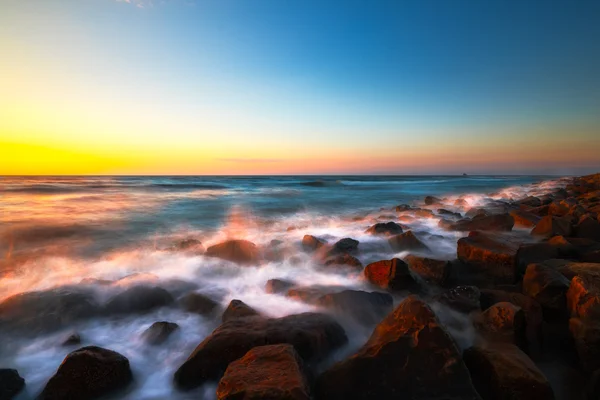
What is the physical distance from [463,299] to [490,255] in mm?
1223

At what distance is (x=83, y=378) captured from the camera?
102 inches

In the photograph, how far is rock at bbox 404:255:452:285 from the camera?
4461mm

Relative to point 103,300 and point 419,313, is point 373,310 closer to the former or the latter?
point 419,313

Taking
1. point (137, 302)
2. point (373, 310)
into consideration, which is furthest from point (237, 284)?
point (373, 310)

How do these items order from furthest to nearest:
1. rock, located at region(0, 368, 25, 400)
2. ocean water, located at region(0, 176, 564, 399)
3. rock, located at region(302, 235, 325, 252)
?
rock, located at region(302, 235, 325, 252)
ocean water, located at region(0, 176, 564, 399)
rock, located at region(0, 368, 25, 400)

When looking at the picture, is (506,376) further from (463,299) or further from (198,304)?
(198,304)

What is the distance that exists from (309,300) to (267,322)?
1216mm

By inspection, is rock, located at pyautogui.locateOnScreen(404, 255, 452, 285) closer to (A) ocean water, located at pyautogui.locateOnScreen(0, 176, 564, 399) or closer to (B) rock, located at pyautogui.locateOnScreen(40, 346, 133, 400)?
(A) ocean water, located at pyautogui.locateOnScreen(0, 176, 564, 399)

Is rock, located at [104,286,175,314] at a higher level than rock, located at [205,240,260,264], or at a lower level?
lower

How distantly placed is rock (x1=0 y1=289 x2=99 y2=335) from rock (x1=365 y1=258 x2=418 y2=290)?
165 inches

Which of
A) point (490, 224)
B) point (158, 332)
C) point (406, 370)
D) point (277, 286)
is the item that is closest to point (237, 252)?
point (277, 286)

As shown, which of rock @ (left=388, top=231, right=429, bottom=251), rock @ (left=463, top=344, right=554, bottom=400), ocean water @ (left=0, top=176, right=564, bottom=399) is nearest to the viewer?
rock @ (left=463, top=344, right=554, bottom=400)

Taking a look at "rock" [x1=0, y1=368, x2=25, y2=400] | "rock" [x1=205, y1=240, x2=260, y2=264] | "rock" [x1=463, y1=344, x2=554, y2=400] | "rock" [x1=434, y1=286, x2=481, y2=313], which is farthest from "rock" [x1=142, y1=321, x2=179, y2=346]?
"rock" [x1=434, y1=286, x2=481, y2=313]

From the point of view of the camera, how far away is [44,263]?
660 cm
